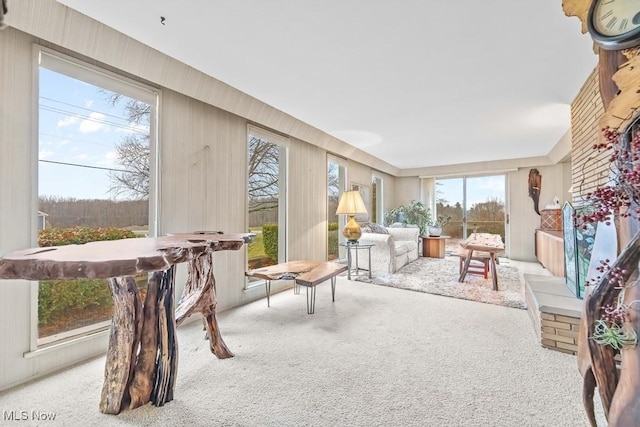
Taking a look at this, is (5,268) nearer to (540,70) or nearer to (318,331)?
(318,331)

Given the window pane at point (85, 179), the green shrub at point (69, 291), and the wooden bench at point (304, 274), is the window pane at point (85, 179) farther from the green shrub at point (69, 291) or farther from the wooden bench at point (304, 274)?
the wooden bench at point (304, 274)

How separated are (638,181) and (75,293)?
3181 mm

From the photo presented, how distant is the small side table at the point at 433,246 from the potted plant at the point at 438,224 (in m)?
0.19

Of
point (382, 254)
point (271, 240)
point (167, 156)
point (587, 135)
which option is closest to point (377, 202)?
point (382, 254)

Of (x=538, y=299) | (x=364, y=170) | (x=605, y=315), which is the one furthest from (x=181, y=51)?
(x=364, y=170)

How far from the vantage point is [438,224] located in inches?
275

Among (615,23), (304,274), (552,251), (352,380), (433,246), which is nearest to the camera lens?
(615,23)

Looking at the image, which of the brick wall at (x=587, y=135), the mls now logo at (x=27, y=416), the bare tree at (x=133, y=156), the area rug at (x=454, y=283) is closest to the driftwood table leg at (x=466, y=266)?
the area rug at (x=454, y=283)

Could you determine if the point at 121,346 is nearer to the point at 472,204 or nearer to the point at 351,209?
the point at 351,209

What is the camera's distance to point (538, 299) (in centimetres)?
234

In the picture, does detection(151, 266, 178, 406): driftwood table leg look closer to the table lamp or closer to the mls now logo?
the mls now logo

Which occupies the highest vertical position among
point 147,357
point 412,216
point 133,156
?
point 133,156

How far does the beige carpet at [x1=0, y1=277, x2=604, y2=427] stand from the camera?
1.43 m

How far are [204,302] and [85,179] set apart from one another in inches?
52.1
